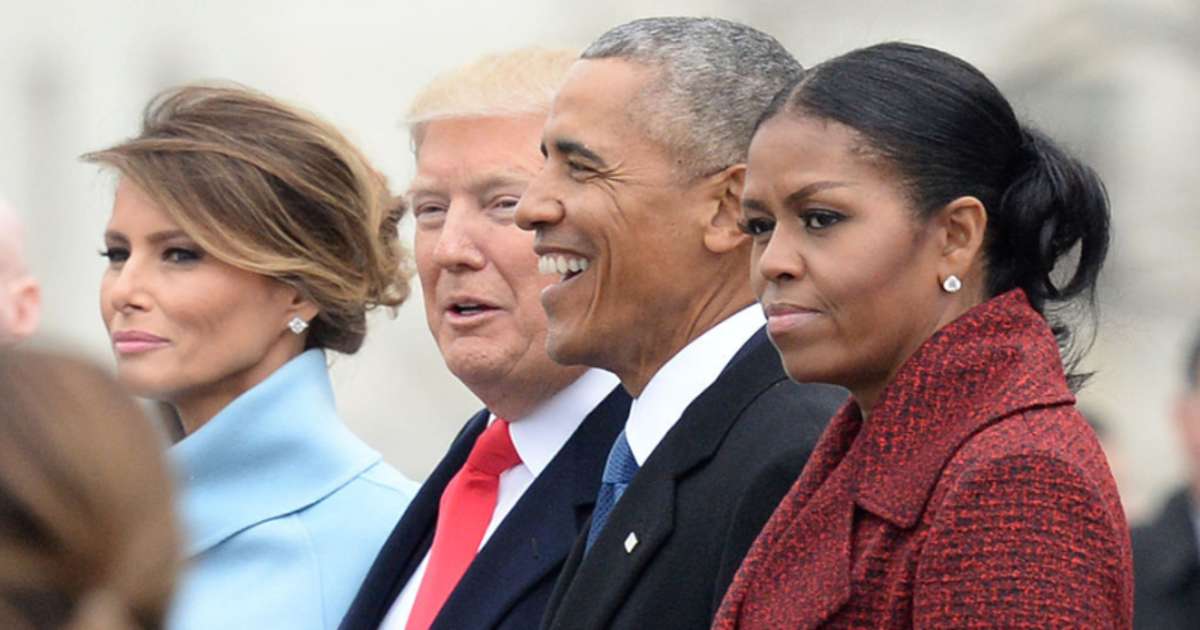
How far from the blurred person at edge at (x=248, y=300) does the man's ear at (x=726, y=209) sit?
120 centimetres

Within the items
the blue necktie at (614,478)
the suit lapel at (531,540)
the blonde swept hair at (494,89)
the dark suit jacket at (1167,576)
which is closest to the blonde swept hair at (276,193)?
the blonde swept hair at (494,89)

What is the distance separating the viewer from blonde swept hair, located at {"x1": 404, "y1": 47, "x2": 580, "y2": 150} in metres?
4.82

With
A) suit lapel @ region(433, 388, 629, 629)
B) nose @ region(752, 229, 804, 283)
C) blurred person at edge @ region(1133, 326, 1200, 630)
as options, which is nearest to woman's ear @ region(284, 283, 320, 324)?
suit lapel @ region(433, 388, 629, 629)

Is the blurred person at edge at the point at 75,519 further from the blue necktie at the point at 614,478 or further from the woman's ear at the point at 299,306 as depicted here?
the woman's ear at the point at 299,306

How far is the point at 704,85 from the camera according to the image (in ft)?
13.5

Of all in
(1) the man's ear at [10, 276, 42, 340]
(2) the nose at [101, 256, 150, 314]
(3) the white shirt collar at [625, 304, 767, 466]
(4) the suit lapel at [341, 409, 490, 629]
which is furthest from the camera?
(1) the man's ear at [10, 276, 42, 340]

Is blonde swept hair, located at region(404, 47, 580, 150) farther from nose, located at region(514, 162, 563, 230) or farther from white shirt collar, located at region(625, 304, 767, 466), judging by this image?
white shirt collar, located at region(625, 304, 767, 466)

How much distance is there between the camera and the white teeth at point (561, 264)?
4121mm

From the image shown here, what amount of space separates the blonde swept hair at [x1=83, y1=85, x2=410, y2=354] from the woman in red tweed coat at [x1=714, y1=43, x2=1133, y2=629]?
1.76 m

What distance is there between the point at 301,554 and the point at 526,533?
65cm

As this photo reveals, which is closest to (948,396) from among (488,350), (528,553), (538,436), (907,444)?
(907,444)

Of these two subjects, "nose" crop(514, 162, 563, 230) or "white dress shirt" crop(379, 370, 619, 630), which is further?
"white dress shirt" crop(379, 370, 619, 630)

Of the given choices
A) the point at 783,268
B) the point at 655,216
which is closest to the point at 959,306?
the point at 783,268

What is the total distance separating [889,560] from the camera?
3.11 meters
